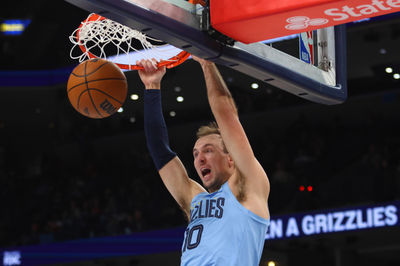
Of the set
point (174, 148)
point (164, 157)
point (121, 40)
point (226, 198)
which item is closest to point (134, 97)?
point (174, 148)

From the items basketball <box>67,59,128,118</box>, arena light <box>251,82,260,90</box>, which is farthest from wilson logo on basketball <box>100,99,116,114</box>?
arena light <box>251,82,260,90</box>

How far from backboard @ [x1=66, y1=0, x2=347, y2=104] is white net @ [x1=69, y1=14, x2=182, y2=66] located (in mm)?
588

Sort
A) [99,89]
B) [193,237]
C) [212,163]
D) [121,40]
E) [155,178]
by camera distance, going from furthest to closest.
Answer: [155,178], [121,40], [99,89], [212,163], [193,237]

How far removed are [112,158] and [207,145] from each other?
13.7 metres

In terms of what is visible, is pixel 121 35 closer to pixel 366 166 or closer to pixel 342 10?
pixel 342 10

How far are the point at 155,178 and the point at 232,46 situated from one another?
11.0 m

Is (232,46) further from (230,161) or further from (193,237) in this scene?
(193,237)

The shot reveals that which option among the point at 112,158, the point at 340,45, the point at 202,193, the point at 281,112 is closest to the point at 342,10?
the point at 340,45

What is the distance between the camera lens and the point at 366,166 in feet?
39.0

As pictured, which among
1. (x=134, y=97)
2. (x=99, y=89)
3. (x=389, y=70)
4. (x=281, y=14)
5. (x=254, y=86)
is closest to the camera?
(x=281, y=14)

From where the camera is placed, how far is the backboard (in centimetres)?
301

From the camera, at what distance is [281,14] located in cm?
316

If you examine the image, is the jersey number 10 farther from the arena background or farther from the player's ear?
the arena background

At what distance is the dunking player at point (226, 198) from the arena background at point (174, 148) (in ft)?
24.1
